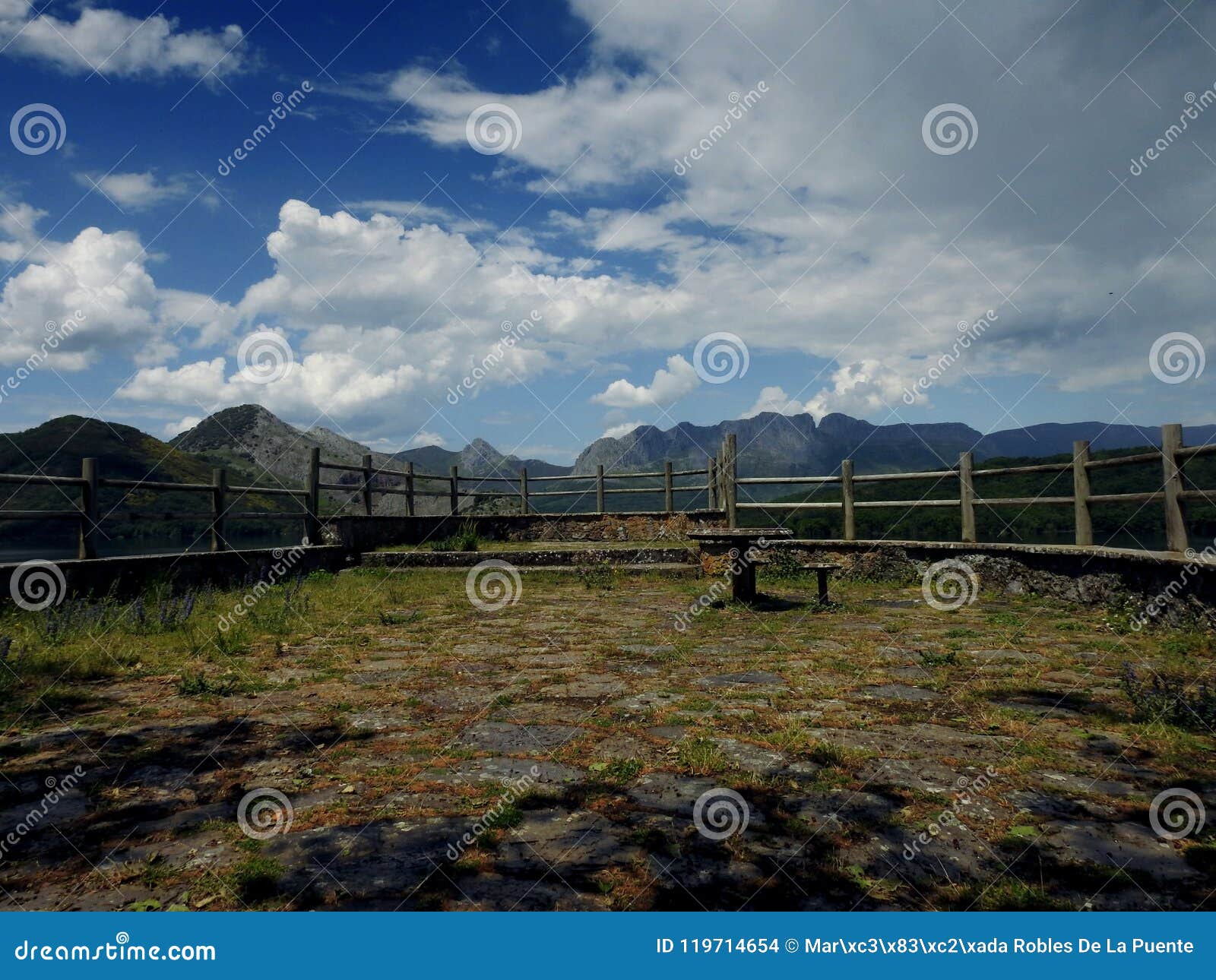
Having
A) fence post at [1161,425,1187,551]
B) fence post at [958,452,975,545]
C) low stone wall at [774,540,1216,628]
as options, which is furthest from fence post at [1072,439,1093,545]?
fence post at [958,452,975,545]

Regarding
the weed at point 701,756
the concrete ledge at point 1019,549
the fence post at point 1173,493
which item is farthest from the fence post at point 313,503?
the fence post at point 1173,493

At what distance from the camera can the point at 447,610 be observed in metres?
8.20

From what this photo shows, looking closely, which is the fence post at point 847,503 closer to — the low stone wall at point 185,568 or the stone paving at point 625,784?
the stone paving at point 625,784

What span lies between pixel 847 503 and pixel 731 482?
2.42 metres

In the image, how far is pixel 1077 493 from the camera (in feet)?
25.0

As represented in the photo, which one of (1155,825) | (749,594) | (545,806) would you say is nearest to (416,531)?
(749,594)

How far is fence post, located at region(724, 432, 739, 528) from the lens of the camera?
1267 centimetres

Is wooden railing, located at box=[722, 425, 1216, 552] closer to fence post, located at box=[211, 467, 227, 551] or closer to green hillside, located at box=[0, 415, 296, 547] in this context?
fence post, located at box=[211, 467, 227, 551]

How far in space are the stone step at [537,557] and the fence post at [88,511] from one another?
4.98m

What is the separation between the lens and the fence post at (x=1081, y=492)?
756 cm

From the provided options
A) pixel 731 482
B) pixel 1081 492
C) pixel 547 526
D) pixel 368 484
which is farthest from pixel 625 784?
pixel 547 526

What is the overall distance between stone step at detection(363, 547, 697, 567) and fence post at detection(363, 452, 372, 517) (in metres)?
1.38

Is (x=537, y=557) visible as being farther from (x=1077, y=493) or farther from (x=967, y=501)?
(x=1077, y=493)
